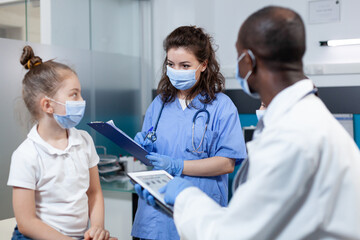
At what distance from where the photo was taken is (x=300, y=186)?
0.74 meters

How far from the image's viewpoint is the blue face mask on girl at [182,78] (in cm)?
160

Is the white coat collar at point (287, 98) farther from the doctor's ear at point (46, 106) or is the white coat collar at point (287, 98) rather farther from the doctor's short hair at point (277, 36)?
the doctor's ear at point (46, 106)

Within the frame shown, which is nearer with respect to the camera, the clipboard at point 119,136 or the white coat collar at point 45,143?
the white coat collar at point 45,143

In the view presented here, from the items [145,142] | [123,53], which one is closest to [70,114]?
[145,142]

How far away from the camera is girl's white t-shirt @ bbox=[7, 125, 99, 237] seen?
122 cm

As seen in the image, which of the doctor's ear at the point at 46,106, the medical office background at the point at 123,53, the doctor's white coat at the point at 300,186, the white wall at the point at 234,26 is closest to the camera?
the doctor's white coat at the point at 300,186

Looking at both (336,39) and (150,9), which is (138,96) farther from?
(336,39)

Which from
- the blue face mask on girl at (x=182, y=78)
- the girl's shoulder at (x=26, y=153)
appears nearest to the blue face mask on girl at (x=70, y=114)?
the girl's shoulder at (x=26, y=153)

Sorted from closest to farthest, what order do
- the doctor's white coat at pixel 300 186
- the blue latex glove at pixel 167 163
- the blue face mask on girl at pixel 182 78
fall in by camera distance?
1. the doctor's white coat at pixel 300 186
2. the blue latex glove at pixel 167 163
3. the blue face mask on girl at pixel 182 78

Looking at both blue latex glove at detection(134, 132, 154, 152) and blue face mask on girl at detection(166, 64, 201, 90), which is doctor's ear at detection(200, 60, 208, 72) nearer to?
blue face mask on girl at detection(166, 64, 201, 90)

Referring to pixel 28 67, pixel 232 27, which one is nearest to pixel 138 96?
pixel 232 27

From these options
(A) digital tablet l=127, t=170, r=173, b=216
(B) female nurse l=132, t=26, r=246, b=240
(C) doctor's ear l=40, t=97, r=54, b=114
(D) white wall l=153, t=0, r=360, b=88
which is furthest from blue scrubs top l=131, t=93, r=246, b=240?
(D) white wall l=153, t=0, r=360, b=88

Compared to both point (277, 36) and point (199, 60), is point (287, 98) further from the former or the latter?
point (199, 60)

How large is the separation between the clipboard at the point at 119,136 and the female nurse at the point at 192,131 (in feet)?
0.19
